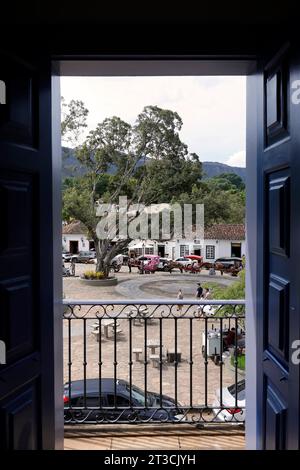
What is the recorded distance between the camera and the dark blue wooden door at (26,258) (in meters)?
1.22

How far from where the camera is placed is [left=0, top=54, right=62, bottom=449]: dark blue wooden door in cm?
122

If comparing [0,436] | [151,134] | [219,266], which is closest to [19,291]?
[0,436]

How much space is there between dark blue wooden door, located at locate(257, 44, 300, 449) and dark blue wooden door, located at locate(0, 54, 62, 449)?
796mm

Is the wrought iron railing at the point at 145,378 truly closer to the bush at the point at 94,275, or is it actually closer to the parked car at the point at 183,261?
the parked car at the point at 183,261

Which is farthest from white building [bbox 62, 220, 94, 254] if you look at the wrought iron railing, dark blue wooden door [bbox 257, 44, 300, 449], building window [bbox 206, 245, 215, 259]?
dark blue wooden door [bbox 257, 44, 300, 449]

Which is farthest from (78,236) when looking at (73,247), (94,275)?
(94,275)

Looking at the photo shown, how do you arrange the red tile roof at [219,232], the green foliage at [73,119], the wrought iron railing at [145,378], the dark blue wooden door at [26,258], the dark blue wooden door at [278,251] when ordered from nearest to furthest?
the dark blue wooden door at [278,251]
the dark blue wooden door at [26,258]
the wrought iron railing at [145,378]
the red tile roof at [219,232]
the green foliage at [73,119]

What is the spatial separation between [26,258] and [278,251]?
85 centimetres

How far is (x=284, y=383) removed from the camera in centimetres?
120

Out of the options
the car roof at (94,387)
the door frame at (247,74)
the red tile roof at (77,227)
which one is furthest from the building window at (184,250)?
the door frame at (247,74)

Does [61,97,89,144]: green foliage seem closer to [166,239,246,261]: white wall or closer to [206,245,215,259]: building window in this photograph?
[166,239,246,261]: white wall

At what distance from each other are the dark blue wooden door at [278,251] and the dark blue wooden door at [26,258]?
31.3 inches
